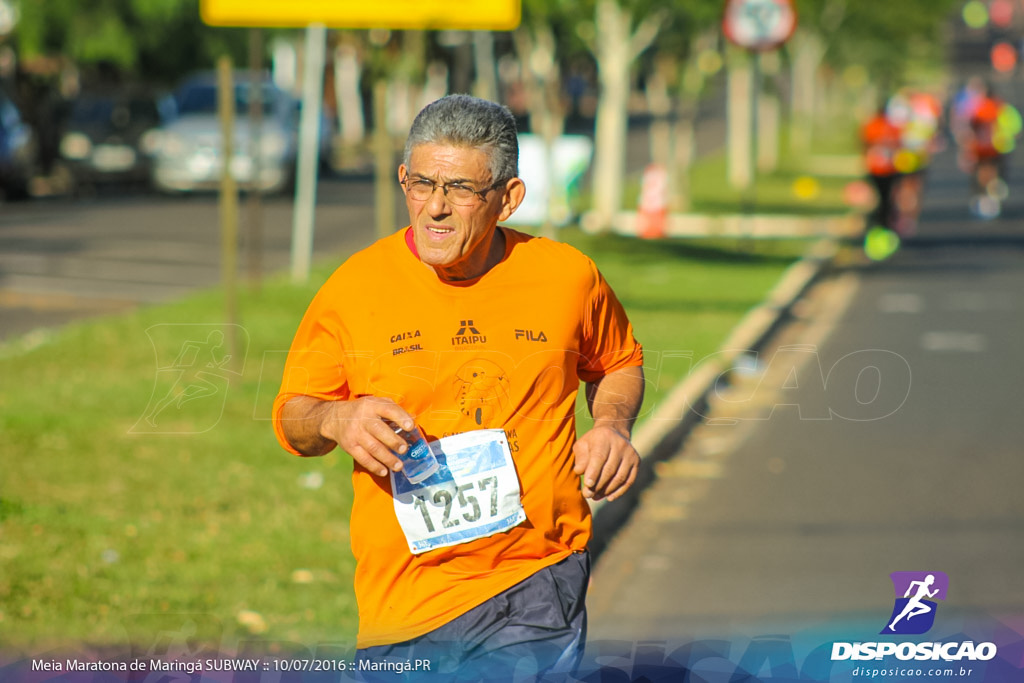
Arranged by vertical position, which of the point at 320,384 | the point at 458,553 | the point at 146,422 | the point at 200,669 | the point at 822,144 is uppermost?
the point at 320,384

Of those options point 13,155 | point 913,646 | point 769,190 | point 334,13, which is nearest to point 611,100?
point 769,190

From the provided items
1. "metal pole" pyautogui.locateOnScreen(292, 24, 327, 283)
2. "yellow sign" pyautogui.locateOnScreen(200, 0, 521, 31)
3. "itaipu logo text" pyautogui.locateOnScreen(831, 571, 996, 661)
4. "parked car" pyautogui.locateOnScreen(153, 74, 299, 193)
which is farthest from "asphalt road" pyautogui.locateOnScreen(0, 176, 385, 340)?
"itaipu logo text" pyautogui.locateOnScreen(831, 571, 996, 661)

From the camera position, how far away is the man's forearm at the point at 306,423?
3357mm

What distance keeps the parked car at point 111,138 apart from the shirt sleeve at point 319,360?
28852 mm

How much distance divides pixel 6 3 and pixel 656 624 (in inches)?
1188

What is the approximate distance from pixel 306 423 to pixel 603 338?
72 cm

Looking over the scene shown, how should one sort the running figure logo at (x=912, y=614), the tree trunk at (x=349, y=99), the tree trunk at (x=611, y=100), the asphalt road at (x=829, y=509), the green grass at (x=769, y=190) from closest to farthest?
the running figure logo at (x=912, y=614) → the asphalt road at (x=829, y=509) → the tree trunk at (x=611, y=100) → the green grass at (x=769, y=190) → the tree trunk at (x=349, y=99)

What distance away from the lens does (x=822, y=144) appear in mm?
57156

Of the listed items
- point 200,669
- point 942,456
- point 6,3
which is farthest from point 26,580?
point 6,3

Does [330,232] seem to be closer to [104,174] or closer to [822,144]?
[104,174]

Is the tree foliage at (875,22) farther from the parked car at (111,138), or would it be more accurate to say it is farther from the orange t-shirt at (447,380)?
the orange t-shirt at (447,380)

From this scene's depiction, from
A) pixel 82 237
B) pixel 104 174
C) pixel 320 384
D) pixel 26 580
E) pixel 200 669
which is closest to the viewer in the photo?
pixel 320 384

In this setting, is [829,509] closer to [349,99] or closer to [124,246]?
[124,246]

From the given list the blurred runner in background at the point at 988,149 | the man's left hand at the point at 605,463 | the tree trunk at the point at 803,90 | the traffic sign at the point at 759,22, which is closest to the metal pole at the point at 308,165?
the traffic sign at the point at 759,22
